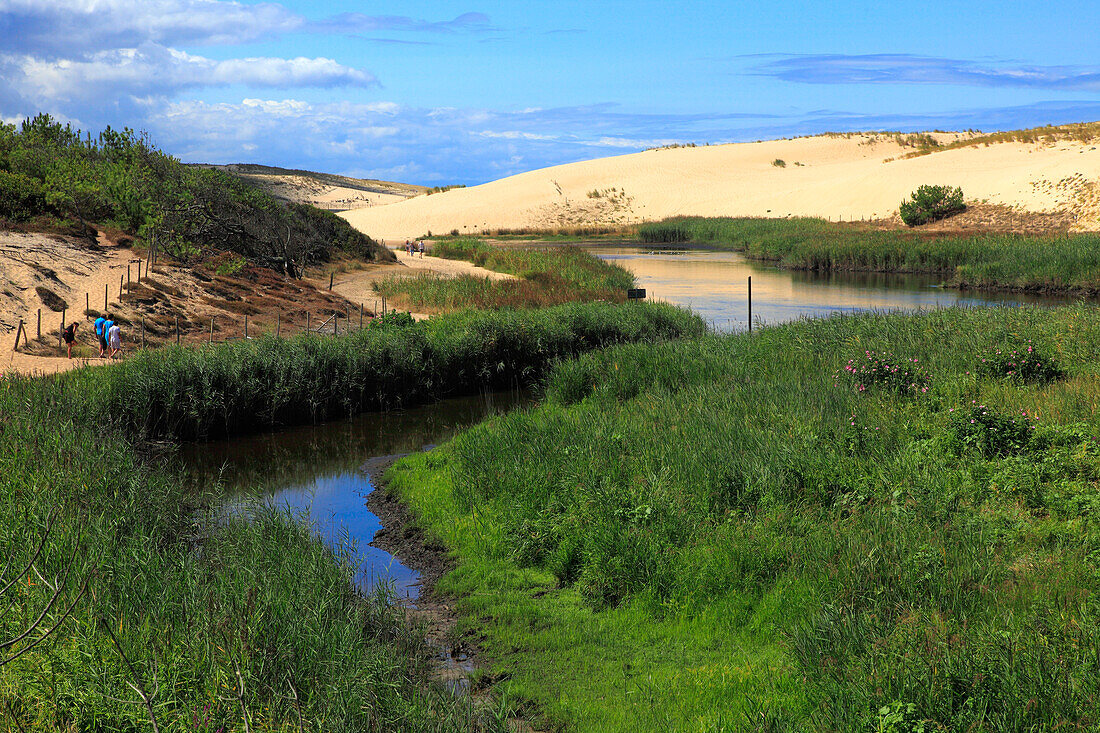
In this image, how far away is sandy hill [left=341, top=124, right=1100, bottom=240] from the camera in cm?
5682

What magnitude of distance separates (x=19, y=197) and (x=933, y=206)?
5207cm

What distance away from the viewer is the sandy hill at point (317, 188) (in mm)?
121438

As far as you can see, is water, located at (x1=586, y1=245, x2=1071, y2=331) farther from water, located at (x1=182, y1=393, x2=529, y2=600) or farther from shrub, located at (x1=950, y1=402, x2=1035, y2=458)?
shrub, located at (x1=950, y1=402, x2=1035, y2=458)

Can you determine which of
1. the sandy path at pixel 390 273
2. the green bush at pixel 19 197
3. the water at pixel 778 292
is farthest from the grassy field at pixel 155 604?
the green bush at pixel 19 197

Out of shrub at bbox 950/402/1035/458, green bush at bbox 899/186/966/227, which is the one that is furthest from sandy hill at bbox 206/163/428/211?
shrub at bbox 950/402/1035/458

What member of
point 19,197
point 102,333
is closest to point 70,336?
point 102,333

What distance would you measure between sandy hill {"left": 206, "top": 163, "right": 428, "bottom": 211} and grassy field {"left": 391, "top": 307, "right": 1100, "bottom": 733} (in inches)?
4052

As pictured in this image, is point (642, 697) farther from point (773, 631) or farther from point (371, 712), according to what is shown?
point (371, 712)

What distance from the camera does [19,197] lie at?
29484mm

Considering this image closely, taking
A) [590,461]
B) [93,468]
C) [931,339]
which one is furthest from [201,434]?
[931,339]

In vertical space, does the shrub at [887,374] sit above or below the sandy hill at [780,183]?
below

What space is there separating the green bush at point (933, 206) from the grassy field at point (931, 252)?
349cm

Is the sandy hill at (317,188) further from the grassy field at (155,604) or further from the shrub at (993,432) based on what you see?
the shrub at (993,432)

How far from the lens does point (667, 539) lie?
8.92 metres
